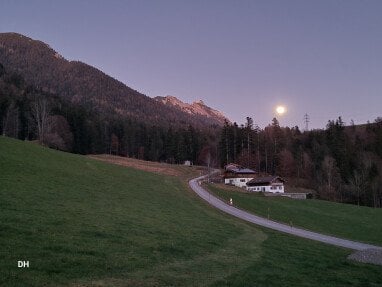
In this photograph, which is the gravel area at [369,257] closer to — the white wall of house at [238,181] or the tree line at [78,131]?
the white wall of house at [238,181]

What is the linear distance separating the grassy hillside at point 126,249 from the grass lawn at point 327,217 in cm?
2436

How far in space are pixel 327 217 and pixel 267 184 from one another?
1672 inches

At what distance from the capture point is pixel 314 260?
28.5 m

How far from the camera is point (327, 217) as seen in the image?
73.9 m

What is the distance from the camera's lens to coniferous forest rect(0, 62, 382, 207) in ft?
430

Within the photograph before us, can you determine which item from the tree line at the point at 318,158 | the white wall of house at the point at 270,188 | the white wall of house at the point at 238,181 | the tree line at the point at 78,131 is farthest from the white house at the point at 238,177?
the tree line at the point at 78,131

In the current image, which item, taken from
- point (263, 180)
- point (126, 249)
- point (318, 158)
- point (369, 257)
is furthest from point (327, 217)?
point (318, 158)

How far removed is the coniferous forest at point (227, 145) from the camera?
13100 cm

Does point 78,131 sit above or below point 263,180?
above

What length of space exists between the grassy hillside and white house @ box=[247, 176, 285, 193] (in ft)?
249

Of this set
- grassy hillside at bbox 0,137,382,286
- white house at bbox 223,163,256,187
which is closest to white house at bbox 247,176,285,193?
white house at bbox 223,163,256,187

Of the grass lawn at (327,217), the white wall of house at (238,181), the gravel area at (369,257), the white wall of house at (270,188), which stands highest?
the white wall of house at (238,181)

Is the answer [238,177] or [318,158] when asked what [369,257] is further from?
[318,158]

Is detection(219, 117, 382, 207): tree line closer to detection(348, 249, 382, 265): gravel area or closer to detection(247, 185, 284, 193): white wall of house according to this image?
detection(247, 185, 284, 193): white wall of house
